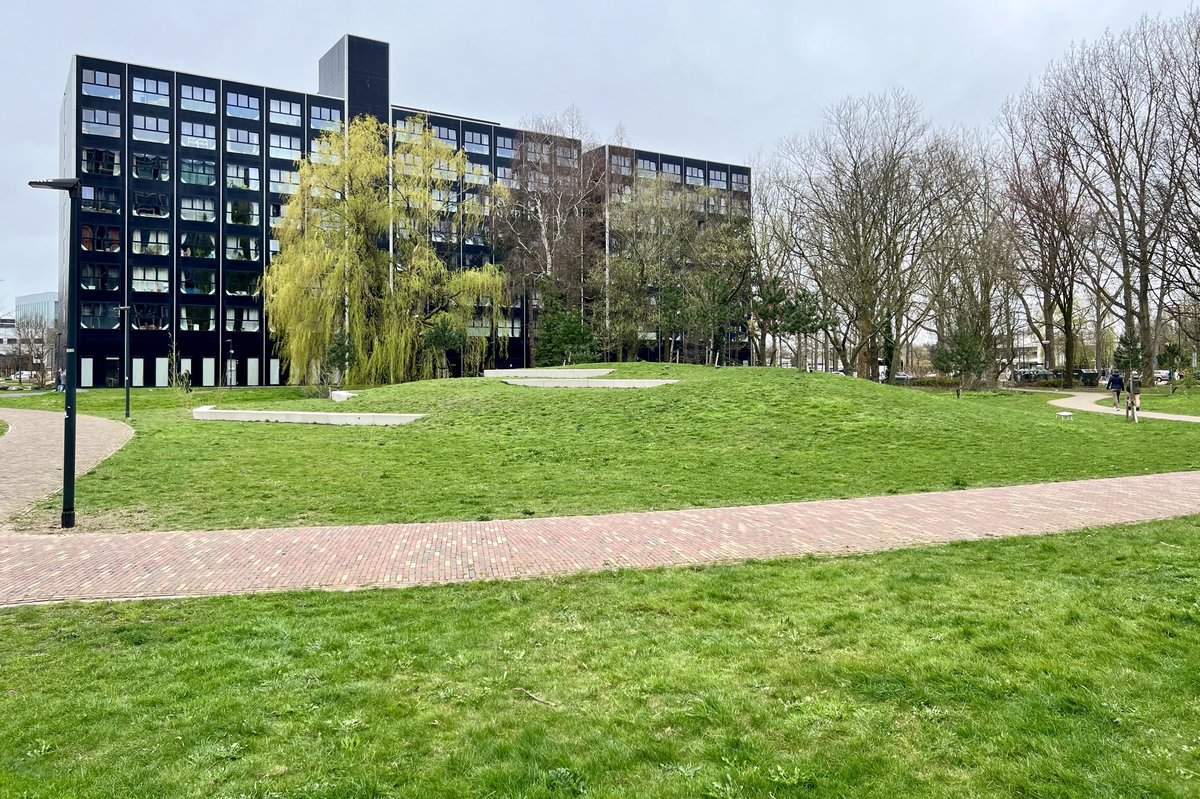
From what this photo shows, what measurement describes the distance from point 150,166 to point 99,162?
3334 mm

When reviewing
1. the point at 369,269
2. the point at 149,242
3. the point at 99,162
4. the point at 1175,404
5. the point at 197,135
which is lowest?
the point at 1175,404

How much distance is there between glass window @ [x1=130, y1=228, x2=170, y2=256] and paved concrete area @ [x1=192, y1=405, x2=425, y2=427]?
4100 centimetres

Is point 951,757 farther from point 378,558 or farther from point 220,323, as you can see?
point 220,323

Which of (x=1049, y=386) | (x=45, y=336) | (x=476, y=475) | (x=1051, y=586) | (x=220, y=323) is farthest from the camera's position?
(x=45, y=336)

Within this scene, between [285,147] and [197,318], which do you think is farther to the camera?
[285,147]

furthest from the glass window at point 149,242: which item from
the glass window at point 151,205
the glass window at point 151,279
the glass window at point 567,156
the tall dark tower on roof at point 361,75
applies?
the glass window at point 567,156

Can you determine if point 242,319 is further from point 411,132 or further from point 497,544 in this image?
point 497,544

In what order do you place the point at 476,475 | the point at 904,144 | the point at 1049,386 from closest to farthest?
the point at 476,475
the point at 904,144
the point at 1049,386

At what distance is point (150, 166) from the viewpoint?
2436 inches

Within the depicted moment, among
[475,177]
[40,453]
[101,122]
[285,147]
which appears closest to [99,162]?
[101,122]

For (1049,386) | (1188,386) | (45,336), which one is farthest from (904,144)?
(45,336)

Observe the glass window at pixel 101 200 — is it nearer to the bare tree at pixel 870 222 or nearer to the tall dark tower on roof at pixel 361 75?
the tall dark tower on roof at pixel 361 75

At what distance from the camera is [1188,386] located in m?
43.7

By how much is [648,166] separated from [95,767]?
84227mm
